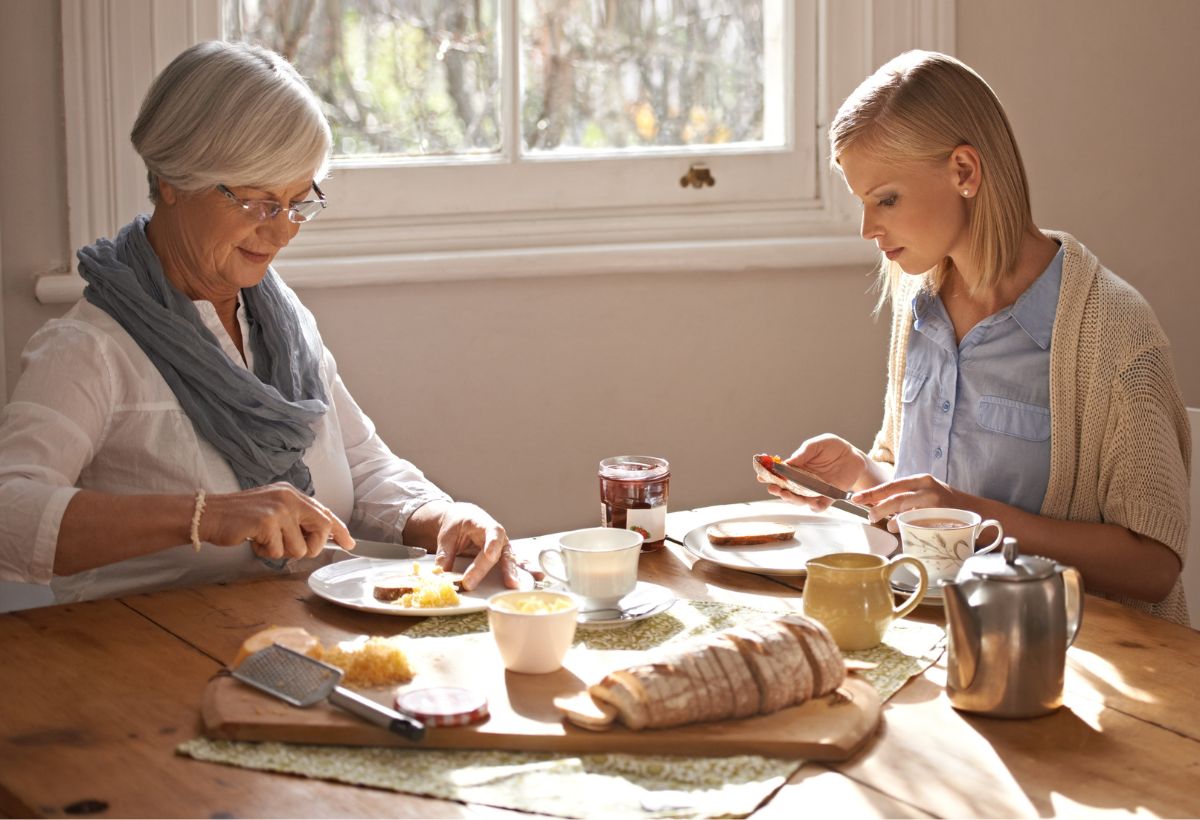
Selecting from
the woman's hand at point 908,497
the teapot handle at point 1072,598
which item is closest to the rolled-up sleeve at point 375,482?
the woman's hand at point 908,497

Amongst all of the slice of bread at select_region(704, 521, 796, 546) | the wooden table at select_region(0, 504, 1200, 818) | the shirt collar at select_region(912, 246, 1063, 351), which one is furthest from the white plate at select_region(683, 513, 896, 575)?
the shirt collar at select_region(912, 246, 1063, 351)

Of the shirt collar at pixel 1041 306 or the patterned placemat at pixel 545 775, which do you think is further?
the shirt collar at pixel 1041 306

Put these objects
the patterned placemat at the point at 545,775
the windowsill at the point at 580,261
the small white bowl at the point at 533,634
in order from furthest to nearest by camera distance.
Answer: the windowsill at the point at 580,261, the small white bowl at the point at 533,634, the patterned placemat at the point at 545,775

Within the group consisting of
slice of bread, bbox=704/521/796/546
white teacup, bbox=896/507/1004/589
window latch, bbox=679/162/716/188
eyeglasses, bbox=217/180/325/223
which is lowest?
slice of bread, bbox=704/521/796/546

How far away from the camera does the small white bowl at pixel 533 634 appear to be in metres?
1.23

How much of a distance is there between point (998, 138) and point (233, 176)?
0.99m

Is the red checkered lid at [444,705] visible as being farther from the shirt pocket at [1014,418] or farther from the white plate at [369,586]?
the shirt pocket at [1014,418]

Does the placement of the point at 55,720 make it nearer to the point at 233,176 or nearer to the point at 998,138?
the point at 233,176

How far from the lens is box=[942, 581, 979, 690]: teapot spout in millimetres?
1163

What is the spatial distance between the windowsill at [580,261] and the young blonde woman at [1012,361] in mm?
845

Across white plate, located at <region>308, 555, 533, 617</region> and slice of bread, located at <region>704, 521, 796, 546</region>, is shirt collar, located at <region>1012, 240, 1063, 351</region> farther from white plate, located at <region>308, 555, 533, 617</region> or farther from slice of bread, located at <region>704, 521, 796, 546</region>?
white plate, located at <region>308, 555, 533, 617</region>

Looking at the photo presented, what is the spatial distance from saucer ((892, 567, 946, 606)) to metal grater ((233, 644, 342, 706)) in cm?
64

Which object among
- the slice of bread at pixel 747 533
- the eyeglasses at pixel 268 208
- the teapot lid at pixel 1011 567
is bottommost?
the slice of bread at pixel 747 533

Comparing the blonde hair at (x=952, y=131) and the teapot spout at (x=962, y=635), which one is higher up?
the blonde hair at (x=952, y=131)
